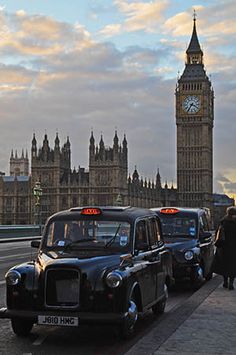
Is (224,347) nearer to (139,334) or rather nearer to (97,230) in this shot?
(139,334)

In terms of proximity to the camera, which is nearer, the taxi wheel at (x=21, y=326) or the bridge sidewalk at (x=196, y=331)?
the bridge sidewalk at (x=196, y=331)

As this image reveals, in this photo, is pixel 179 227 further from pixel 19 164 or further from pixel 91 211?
pixel 19 164

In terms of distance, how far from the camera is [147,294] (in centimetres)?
789

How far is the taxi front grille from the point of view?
684 cm

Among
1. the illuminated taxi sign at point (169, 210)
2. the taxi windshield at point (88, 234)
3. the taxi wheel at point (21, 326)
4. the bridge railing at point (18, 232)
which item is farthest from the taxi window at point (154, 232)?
the bridge railing at point (18, 232)

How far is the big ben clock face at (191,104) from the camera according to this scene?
435ft

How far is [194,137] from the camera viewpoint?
134 meters

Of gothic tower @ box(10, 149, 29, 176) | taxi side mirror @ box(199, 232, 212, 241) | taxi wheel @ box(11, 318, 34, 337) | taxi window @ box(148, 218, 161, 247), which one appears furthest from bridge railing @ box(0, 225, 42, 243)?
gothic tower @ box(10, 149, 29, 176)

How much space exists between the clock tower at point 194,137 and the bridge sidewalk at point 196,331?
12376cm

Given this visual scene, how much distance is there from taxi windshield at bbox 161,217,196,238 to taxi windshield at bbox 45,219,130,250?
503 cm

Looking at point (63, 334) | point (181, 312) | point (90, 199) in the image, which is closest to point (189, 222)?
point (181, 312)

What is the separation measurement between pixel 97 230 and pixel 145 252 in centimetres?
72

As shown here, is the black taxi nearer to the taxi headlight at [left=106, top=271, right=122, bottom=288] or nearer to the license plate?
the taxi headlight at [left=106, top=271, right=122, bottom=288]

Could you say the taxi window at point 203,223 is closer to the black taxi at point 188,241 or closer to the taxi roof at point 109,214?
the black taxi at point 188,241
